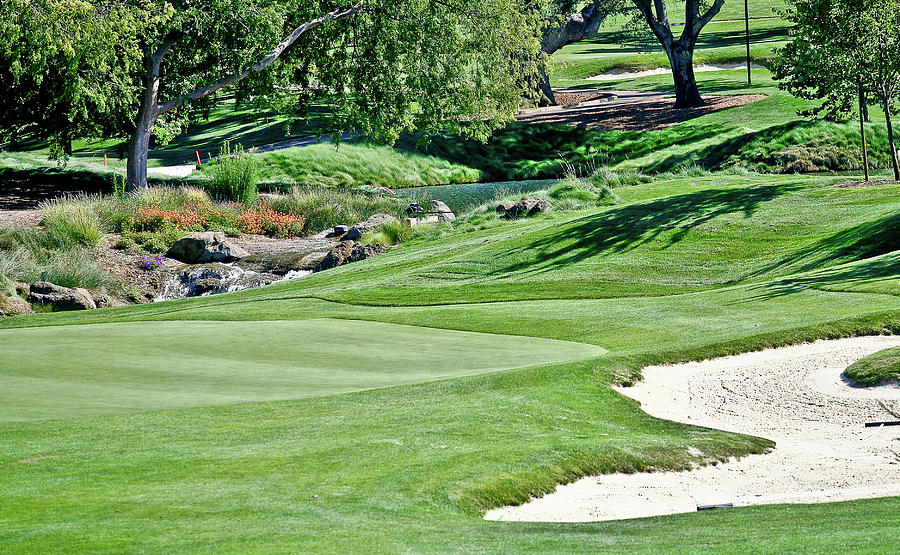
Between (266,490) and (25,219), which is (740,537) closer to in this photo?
(266,490)

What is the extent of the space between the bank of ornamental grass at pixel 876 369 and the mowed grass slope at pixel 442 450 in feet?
5.99

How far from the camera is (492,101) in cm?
4153

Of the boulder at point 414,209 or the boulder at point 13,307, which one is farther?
the boulder at point 414,209

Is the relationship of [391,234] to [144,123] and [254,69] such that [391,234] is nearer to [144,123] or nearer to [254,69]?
[254,69]

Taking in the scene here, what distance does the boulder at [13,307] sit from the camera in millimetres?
22125

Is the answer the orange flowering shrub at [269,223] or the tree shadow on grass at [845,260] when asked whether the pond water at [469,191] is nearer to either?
the orange flowering shrub at [269,223]

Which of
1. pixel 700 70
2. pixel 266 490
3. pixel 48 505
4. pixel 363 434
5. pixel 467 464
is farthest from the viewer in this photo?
pixel 700 70

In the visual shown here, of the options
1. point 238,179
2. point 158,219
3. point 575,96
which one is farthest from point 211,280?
point 575,96

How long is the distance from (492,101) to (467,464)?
3521 centimetres

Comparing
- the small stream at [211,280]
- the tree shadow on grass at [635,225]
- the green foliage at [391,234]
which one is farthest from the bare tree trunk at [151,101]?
the tree shadow on grass at [635,225]

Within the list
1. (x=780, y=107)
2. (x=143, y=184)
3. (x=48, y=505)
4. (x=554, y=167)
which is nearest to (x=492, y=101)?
(x=554, y=167)

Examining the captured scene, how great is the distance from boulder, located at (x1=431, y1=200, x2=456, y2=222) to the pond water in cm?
60

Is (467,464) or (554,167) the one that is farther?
(554,167)

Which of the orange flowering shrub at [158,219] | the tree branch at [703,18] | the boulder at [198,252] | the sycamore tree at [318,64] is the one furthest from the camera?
the tree branch at [703,18]
